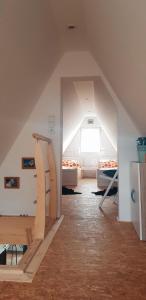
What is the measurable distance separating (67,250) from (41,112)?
2102 millimetres

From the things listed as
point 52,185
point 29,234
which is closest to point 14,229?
point 29,234

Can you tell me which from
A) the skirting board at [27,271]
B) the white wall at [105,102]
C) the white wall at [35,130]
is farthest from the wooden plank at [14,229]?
the white wall at [105,102]

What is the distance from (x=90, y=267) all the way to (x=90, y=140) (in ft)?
25.5

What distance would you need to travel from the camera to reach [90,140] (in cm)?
958

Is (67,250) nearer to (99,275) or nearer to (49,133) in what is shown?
(99,275)

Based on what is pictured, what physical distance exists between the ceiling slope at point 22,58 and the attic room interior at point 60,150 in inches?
0.5

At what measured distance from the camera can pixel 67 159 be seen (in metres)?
9.41

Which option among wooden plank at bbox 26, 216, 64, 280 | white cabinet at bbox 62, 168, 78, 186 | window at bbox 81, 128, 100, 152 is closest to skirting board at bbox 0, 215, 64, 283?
wooden plank at bbox 26, 216, 64, 280

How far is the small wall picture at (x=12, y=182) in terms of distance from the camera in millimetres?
3633

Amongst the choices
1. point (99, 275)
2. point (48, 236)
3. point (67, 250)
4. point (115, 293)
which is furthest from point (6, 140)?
point (115, 293)

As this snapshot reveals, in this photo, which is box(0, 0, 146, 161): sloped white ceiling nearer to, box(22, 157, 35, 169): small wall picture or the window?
box(22, 157, 35, 169): small wall picture

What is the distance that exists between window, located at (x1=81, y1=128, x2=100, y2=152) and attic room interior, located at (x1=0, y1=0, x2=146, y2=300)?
4.74 m

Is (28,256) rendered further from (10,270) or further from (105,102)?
(105,102)

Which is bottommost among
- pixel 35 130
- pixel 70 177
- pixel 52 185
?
pixel 70 177
